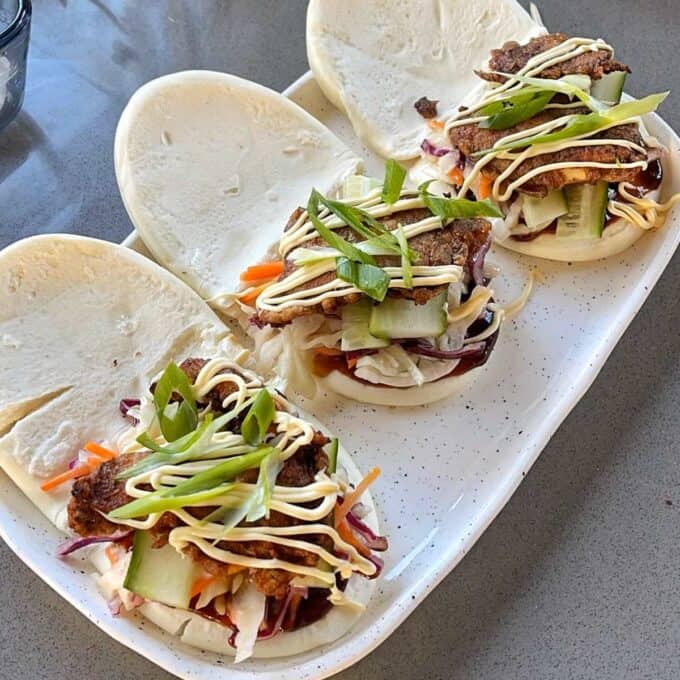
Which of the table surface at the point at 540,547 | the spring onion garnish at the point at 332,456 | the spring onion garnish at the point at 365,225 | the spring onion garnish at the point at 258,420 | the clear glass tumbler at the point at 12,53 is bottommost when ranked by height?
the table surface at the point at 540,547

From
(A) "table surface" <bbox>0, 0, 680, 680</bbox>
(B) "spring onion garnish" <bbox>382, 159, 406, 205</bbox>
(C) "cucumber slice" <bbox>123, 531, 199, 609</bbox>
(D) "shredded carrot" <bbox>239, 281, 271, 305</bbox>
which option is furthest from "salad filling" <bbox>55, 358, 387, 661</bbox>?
(B) "spring onion garnish" <bbox>382, 159, 406, 205</bbox>

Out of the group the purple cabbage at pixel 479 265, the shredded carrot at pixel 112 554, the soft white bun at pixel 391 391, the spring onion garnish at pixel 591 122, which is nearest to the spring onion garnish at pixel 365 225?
the purple cabbage at pixel 479 265

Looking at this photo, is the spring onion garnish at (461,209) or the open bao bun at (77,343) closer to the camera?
the open bao bun at (77,343)

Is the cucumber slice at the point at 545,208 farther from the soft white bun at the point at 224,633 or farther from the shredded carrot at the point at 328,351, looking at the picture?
the soft white bun at the point at 224,633

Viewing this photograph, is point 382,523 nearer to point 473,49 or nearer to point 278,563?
point 278,563

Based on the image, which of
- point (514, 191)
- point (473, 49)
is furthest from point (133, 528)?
point (473, 49)
